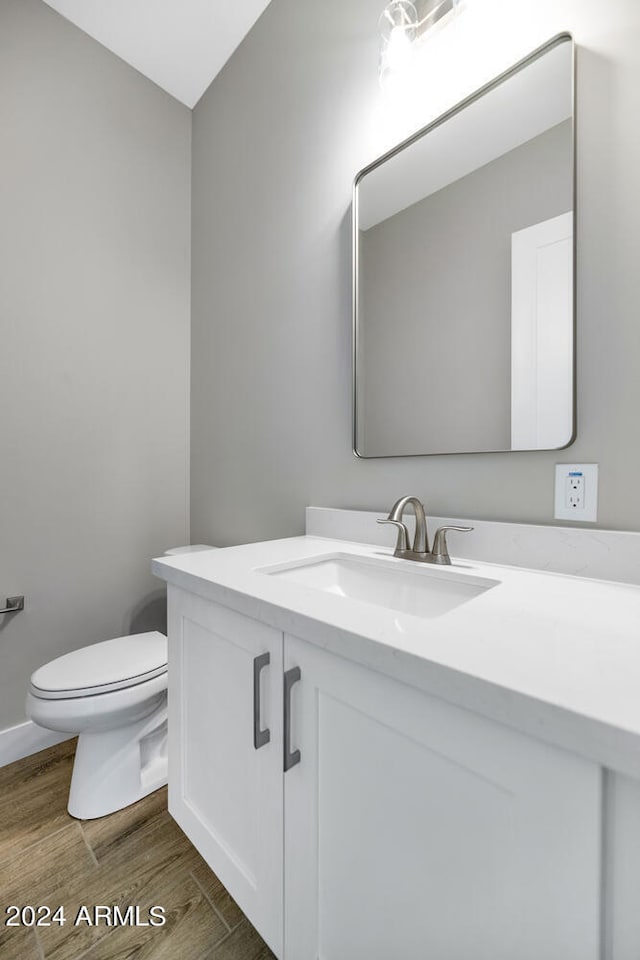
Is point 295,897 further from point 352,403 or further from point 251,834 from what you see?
point 352,403

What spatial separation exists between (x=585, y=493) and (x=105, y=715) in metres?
1.37

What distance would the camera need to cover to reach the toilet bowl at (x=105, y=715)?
47.4 inches

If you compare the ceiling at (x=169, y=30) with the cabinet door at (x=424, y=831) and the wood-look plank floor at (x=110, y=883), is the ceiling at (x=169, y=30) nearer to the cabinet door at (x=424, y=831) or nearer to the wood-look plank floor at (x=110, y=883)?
the cabinet door at (x=424, y=831)

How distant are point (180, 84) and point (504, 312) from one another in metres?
2.02

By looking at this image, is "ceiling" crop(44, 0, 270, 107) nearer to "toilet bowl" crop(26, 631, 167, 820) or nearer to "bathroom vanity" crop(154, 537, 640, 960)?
"bathroom vanity" crop(154, 537, 640, 960)

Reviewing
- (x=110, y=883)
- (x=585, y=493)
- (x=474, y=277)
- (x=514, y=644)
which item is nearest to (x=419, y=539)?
(x=585, y=493)

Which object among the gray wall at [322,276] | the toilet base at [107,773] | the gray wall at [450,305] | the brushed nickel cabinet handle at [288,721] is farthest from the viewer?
the toilet base at [107,773]

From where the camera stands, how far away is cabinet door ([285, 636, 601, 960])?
1.36 ft

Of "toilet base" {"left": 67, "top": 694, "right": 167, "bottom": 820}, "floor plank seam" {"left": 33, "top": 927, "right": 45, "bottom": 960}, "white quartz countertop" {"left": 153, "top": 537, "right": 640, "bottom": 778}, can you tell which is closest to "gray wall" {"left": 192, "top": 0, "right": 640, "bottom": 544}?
"white quartz countertop" {"left": 153, "top": 537, "right": 640, "bottom": 778}

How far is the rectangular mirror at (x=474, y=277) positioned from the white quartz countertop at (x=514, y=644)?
384 mm

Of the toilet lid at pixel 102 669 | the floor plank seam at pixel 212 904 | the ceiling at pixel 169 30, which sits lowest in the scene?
the floor plank seam at pixel 212 904

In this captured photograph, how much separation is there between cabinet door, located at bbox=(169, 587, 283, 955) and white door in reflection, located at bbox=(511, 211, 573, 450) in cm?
72

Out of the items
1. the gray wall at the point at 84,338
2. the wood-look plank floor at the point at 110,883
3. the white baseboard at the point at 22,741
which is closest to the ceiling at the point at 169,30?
the gray wall at the point at 84,338

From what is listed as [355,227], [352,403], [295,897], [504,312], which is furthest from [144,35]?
[295,897]
